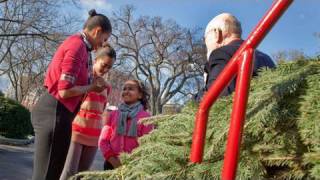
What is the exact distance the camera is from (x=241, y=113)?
3.57 ft

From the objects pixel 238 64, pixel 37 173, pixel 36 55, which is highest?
pixel 36 55

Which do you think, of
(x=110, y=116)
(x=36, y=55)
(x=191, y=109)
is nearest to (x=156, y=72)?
(x=36, y=55)

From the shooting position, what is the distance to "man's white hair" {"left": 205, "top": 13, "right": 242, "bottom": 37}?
2.98 meters

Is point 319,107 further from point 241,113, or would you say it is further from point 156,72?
point 156,72

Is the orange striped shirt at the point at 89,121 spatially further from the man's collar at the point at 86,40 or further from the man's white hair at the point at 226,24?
the man's white hair at the point at 226,24

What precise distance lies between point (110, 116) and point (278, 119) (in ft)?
10.3

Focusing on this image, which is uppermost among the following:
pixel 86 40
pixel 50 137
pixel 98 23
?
pixel 98 23

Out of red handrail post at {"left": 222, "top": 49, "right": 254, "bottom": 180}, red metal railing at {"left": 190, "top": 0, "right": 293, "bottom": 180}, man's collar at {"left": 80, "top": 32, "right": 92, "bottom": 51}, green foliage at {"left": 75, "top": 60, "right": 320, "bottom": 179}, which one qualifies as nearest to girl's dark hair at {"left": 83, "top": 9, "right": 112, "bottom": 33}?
man's collar at {"left": 80, "top": 32, "right": 92, "bottom": 51}

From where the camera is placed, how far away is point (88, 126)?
4141 millimetres

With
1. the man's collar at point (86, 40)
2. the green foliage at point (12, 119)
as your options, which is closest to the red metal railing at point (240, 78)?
the man's collar at point (86, 40)

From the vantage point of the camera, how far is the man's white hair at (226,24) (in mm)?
2984

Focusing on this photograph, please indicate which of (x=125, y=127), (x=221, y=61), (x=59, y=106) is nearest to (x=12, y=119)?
(x=125, y=127)

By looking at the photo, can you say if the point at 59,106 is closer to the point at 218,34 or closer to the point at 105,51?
the point at 105,51

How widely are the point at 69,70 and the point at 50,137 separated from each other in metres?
0.47
